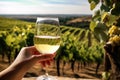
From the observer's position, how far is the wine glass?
137 centimetres

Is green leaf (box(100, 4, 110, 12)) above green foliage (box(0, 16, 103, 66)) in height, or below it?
above

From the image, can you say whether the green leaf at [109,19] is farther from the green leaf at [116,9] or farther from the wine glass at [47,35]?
the wine glass at [47,35]

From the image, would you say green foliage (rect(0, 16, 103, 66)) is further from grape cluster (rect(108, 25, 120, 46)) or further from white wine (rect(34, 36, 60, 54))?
white wine (rect(34, 36, 60, 54))

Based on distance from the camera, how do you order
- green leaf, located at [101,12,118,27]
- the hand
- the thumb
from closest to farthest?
the hand < the thumb < green leaf, located at [101,12,118,27]

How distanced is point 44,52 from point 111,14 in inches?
31.4

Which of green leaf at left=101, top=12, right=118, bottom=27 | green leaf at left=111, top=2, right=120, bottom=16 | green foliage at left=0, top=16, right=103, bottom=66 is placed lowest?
green foliage at left=0, top=16, right=103, bottom=66

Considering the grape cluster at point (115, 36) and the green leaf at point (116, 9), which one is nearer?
the grape cluster at point (115, 36)

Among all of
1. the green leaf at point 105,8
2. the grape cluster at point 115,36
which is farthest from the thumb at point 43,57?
the green leaf at point 105,8

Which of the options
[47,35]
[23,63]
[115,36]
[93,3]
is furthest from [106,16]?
[23,63]

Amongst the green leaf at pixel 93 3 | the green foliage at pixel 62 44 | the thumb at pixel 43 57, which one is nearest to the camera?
the thumb at pixel 43 57

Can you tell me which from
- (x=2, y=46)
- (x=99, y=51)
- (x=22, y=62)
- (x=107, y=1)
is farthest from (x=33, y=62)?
(x=99, y=51)

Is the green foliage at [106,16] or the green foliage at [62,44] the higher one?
the green foliage at [106,16]

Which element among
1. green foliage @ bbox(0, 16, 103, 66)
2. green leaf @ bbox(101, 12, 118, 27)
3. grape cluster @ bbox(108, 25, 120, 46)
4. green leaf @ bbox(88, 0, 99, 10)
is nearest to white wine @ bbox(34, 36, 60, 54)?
grape cluster @ bbox(108, 25, 120, 46)

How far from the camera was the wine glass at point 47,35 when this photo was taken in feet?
4.50
